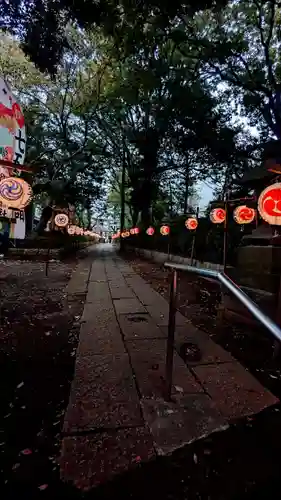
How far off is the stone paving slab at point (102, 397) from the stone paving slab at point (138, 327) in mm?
944

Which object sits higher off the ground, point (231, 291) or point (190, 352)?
point (231, 291)

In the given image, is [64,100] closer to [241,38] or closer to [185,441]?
[241,38]

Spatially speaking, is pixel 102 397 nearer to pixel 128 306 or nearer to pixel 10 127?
pixel 128 306

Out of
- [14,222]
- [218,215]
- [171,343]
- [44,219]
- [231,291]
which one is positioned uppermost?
[44,219]

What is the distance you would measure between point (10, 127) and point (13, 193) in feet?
4.83

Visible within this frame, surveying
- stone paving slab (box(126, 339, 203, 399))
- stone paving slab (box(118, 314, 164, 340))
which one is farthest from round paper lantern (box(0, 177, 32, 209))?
stone paving slab (box(126, 339, 203, 399))

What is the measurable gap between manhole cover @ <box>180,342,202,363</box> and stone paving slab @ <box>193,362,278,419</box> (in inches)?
9.7

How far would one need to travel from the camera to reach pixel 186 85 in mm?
Result: 16562

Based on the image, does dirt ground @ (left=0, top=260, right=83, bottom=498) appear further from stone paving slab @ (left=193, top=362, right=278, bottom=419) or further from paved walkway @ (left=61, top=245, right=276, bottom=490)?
stone paving slab @ (left=193, top=362, right=278, bottom=419)

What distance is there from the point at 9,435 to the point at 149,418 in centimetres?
109

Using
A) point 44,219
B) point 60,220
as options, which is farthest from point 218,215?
point 44,219

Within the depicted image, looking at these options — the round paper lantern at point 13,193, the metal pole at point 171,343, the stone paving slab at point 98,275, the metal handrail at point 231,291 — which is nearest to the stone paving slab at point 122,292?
the stone paving slab at point 98,275

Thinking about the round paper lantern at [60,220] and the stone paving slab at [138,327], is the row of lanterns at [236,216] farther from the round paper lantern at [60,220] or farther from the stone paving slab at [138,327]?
the round paper lantern at [60,220]

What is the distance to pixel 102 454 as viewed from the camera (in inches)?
74.3
